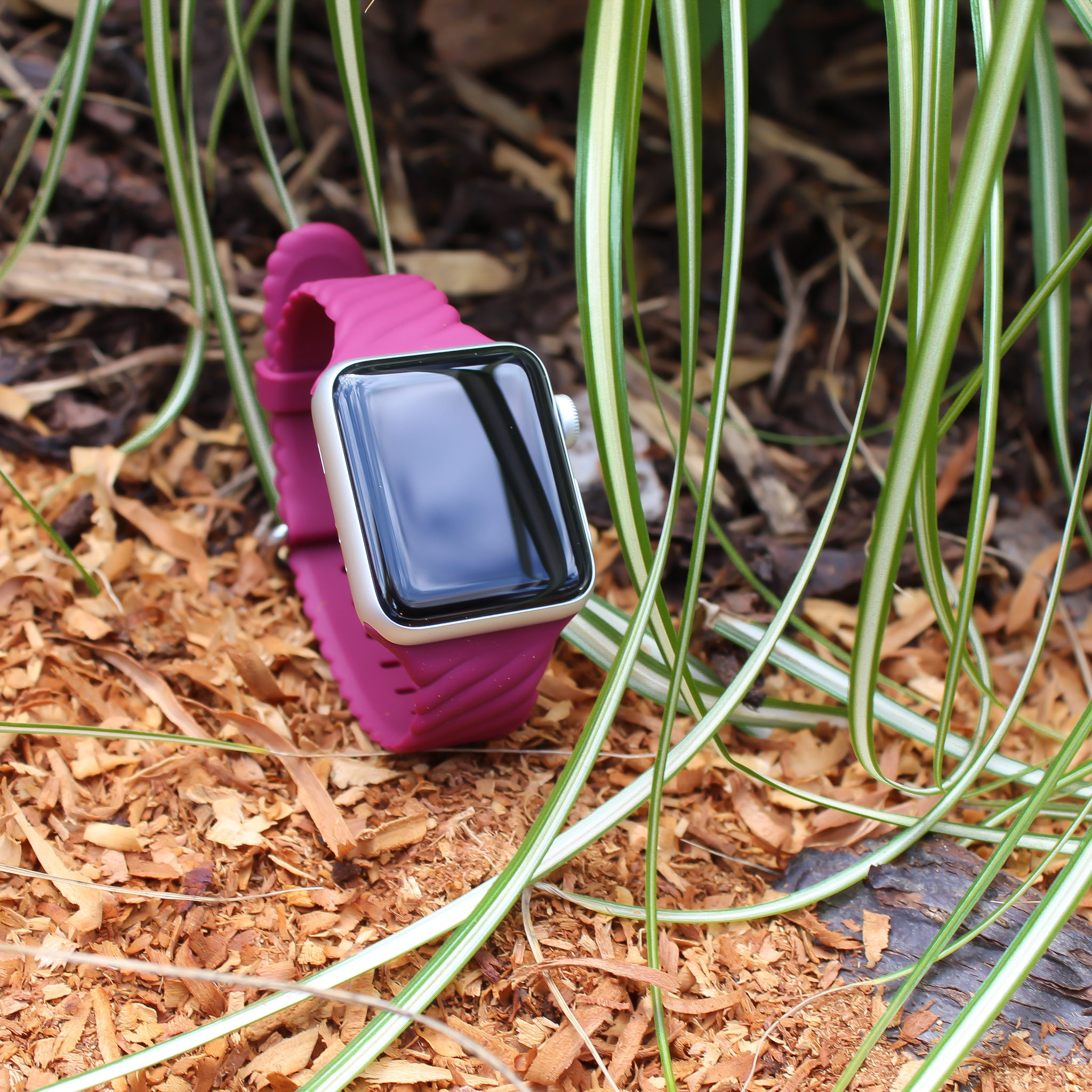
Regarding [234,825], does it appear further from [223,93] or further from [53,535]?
[223,93]

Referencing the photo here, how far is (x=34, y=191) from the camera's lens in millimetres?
1247

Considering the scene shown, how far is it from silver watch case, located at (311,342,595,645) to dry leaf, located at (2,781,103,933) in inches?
11.3

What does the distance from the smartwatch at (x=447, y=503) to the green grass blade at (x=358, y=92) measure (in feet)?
0.55

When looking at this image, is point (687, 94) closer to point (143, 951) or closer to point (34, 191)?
point (143, 951)

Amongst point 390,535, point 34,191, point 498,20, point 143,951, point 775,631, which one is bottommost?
point 143,951

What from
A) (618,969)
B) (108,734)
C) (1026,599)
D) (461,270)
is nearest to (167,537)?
(108,734)

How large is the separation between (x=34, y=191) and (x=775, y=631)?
3.65 ft

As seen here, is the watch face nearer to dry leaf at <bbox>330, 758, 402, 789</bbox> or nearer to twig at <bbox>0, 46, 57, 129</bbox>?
dry leaf at <bbox>330, 758, 402, 789</bbox>

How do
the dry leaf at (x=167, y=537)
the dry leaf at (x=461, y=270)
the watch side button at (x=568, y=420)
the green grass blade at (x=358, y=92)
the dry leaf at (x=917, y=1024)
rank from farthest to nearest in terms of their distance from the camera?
the dry leaf at (x=461, y=270) < the dry leaf at (x=167, y=537) < the green grass blade at (x=358, y=92) < the watch side button at (x=568, y=420) < the dry leaf at (x=917, y=1024)

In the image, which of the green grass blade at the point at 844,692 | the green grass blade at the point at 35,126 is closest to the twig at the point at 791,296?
the green grass blade at the point at 844,692

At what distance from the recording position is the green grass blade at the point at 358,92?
0.92 m

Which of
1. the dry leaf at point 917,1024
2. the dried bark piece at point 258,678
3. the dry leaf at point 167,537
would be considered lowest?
the dry leaf at point 917,1024

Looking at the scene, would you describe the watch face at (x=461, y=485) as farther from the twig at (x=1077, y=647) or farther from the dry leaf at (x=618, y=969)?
the twig at (x=1077, y=647)

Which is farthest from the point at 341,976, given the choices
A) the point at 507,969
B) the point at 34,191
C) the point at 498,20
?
the point at 498,20
